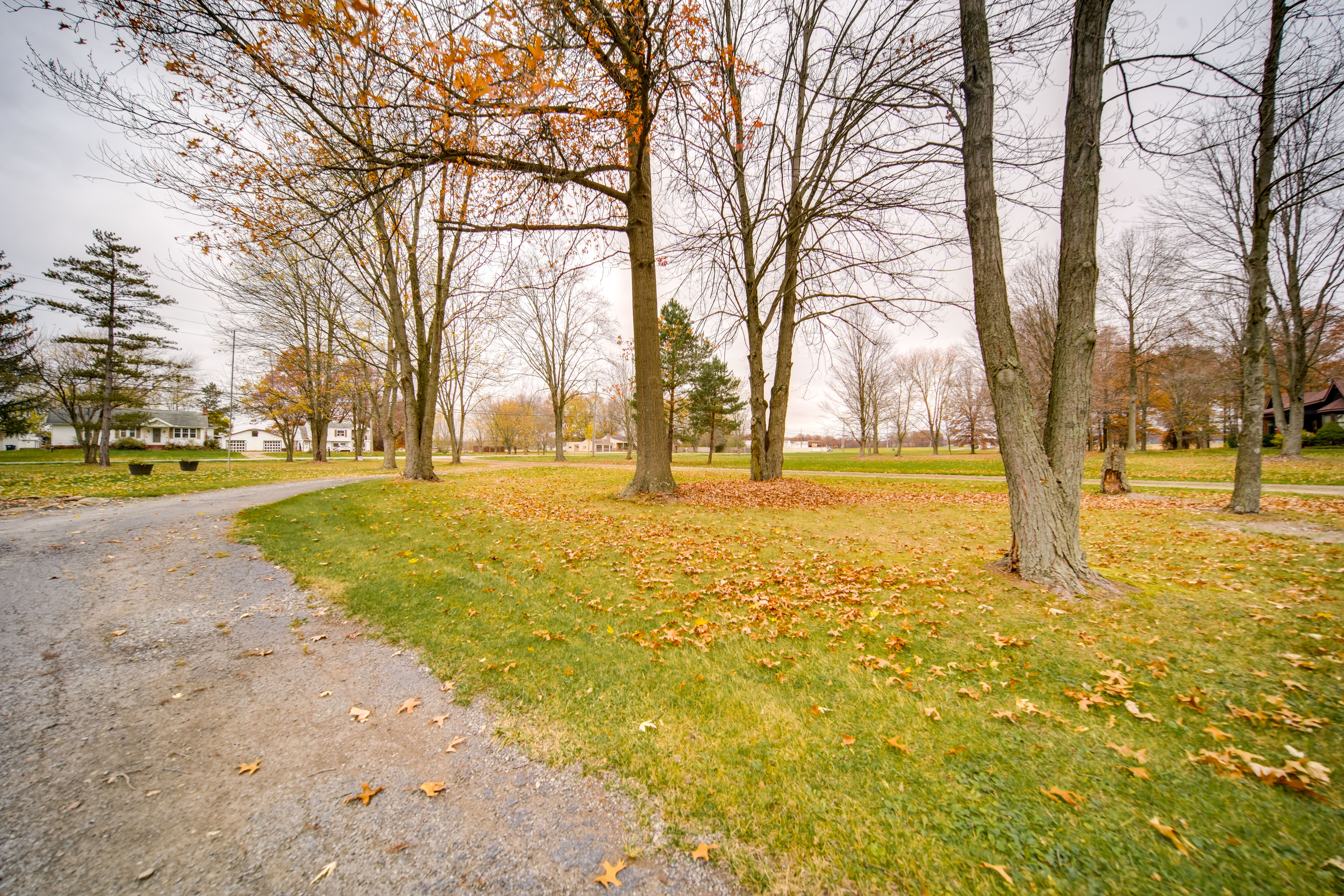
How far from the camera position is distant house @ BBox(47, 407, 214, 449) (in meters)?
48.7

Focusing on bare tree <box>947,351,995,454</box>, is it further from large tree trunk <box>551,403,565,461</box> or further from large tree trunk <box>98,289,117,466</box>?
large tree trunk <box>98,289,117,466</box>

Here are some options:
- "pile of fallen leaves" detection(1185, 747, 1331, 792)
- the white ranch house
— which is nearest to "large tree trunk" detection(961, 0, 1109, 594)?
"pile of fallen leaves" detection(1185, 747, 1331, 792)

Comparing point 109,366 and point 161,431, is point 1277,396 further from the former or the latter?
point 161,431

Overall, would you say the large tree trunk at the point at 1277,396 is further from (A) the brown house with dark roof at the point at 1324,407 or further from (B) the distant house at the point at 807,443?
(B) the distant house at the point at 807,443

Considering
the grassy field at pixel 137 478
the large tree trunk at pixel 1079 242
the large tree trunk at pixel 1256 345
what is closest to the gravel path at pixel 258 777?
the large tree trunk at pixel 1079 242

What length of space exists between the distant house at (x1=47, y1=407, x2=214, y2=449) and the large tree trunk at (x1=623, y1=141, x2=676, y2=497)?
218 feet

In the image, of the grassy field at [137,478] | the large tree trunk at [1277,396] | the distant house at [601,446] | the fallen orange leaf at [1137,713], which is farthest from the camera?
the distant house at [601,446]

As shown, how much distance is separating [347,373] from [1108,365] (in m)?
54.6

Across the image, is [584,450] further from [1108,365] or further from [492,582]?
[492,582]

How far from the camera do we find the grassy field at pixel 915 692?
202cm

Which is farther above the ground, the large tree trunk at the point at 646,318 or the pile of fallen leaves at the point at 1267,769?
the large tree trunk at the point at 646,318

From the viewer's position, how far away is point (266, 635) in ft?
13.2

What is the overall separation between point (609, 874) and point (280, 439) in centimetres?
8295

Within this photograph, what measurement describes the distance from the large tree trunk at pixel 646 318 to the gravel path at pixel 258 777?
21.0ft
